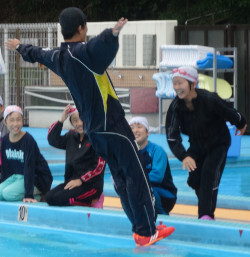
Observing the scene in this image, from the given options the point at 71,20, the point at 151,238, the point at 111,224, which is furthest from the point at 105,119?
the point at 111,224

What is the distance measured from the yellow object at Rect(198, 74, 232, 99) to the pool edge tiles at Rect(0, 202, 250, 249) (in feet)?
29.6

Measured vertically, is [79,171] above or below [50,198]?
above

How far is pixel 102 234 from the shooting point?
7.39 metres

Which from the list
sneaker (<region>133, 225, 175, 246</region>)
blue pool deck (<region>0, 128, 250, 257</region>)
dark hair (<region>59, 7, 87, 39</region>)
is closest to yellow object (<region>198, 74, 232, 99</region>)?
blue pool deck (<region>0, 128, 250, 257</region>)

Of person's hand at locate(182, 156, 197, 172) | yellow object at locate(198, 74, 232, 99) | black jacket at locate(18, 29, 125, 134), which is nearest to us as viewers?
black jacket at locate(18, 29, 125, 134)

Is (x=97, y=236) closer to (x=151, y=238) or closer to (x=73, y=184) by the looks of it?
(x=73, y=184)

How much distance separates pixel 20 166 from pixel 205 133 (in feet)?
7.00

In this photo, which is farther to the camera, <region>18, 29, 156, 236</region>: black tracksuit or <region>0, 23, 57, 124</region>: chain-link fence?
<region>0, 23, 57, 124</region>: chain-link fence

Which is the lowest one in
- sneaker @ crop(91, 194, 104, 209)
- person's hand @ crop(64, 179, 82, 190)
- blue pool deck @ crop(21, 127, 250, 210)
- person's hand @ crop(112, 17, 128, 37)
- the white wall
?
blue pool deck @ crop(21, 127, 250, 210)

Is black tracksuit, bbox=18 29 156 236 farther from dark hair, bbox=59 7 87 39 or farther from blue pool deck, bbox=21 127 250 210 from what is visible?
blue pool deck, bbox=21 127 250 210

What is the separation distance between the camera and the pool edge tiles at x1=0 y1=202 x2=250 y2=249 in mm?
6594

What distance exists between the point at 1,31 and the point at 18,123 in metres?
12.1

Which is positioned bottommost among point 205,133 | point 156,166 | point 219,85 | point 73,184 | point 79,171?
point 73,184

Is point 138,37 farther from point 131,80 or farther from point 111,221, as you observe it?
point 111,221
